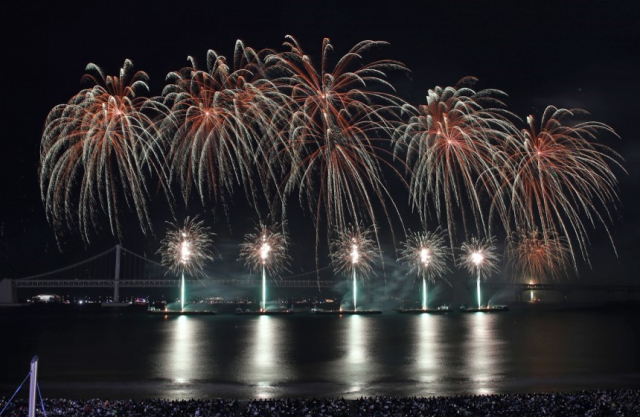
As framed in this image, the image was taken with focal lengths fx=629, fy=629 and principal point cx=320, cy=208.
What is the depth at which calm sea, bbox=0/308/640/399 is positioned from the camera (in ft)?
77.5

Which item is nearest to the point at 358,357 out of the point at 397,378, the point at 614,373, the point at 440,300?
the point at 397,378

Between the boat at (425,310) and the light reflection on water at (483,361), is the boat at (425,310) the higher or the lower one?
the lower one

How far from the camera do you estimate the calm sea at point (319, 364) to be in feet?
77.5

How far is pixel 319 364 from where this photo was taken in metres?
31.1

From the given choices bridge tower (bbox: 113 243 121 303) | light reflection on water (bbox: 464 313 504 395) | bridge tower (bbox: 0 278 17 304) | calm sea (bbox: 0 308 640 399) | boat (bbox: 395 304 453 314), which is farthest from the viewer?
bridge tower (bbox: 113 243 121 303)

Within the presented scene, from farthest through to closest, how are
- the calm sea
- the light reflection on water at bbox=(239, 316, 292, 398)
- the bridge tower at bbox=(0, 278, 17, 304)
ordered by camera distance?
the bridge tower at bbox=(0, 278, 17, 304) < the light reflection on water at bbox=(239, 316, 292, 398) < the calm sea

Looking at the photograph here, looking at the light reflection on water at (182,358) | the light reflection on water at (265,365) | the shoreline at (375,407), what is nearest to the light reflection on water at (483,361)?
the shoreline at (375,407)

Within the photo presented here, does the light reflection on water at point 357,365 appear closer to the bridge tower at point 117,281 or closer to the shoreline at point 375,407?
the shoreline at point 375,407

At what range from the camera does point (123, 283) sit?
454 ft

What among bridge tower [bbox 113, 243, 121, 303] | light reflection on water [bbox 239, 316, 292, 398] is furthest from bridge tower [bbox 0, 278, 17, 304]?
light reflection on water [bbox 239, 316, 292, 398]

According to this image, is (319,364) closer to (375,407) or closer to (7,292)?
(375,407)

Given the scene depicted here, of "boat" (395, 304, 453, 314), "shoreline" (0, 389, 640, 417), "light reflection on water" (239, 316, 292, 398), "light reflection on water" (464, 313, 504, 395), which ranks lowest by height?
"boat" (395, 304, 453, 314)

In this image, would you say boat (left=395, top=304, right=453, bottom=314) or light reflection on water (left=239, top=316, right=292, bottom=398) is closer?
light reflection on water (left=239, top=316, right=292, bottom=398)

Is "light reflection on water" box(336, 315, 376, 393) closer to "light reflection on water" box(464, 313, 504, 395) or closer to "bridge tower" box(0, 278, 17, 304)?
"light reflection on water" box(464, 313, 504, 395)
